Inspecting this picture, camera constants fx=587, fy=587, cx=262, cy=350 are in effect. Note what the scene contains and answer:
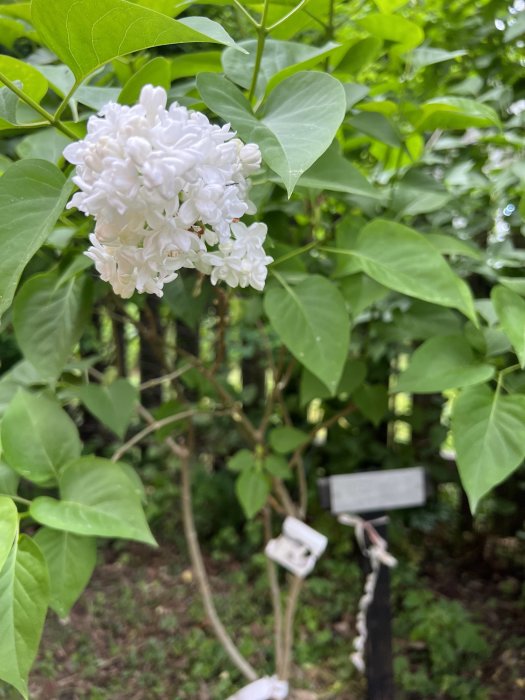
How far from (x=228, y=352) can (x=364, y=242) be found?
1240mm

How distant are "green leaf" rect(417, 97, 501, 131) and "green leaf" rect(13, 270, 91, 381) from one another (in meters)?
0.42

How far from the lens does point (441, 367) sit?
60 cm

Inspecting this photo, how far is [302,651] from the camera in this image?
1.32 meters

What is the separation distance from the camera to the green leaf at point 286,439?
957 millimetres

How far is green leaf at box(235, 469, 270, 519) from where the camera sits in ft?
2.93

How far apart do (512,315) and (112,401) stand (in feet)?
1.51

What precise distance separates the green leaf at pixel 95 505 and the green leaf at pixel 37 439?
0.07ft

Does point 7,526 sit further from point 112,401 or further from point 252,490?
point 252,490

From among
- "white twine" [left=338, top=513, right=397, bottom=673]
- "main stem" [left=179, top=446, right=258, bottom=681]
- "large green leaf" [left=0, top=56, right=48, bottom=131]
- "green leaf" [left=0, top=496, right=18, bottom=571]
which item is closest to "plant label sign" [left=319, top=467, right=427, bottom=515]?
"white twine" [left=338, top=513, right=397, bottom=673]

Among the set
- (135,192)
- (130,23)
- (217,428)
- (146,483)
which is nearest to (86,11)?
(130,23)

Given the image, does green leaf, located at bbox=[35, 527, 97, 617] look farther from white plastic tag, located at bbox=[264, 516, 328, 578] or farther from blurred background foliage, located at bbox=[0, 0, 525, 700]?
white plastic tag, located at bbox=[264, 516, 328, 578]

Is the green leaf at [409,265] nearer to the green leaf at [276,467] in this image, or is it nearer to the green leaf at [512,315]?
the green leaf at [512,315]

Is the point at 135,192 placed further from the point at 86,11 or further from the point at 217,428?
the point at 217,428

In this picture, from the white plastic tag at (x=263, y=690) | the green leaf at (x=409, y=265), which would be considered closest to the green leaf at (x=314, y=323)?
the green leaf at (x=409, y=265)
